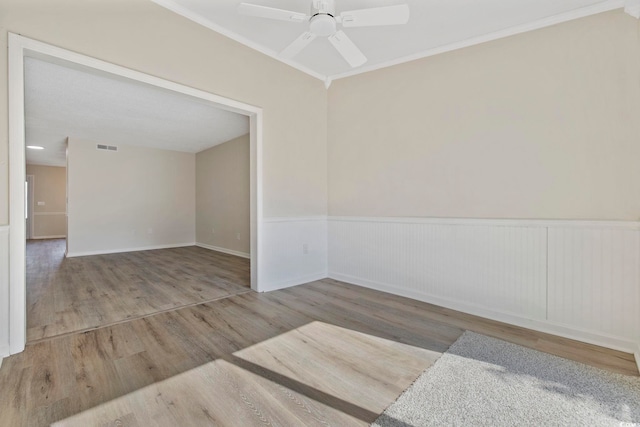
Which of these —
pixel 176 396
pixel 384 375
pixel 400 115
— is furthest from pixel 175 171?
pixel 384 375

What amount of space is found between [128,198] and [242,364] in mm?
6163

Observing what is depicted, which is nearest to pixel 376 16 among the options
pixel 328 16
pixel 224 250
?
pixel 328 16

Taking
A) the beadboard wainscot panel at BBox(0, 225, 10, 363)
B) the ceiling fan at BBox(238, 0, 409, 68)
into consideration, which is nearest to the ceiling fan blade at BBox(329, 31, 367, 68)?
the ceiling fan at BBox(238, 0, 409, 68)

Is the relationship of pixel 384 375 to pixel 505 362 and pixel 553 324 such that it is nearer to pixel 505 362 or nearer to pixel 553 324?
pixel 505 362

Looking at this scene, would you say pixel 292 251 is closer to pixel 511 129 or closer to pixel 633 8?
pixel 511 129

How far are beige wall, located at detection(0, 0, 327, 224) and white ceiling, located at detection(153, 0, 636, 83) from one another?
0.18m

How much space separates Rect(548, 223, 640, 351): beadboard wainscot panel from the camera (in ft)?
6.66

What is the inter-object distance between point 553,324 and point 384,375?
1.63m

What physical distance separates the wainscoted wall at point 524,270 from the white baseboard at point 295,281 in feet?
2.34

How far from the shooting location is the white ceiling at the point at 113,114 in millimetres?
3163

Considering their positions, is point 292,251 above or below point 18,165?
below

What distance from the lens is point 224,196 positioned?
6277mm

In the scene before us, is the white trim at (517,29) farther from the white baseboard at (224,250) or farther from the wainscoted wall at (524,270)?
the white baseboard at (224,250)

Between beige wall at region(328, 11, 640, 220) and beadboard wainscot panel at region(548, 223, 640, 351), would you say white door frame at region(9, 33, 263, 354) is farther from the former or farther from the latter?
beadboard wainscot panel at region(548, 223, 640, 351)
